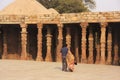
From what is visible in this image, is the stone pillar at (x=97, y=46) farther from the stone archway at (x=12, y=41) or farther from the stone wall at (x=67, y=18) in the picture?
the stone archway at (x=12, y=41)

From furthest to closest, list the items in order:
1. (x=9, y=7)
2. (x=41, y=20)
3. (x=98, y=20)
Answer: (x=9, y=7) → (x=41, y=20) → (x=98, y=20)

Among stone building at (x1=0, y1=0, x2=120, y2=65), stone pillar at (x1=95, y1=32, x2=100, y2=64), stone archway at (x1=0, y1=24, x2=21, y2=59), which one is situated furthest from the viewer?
stone archway at (x1=0, y1=24, x2=21, y2=59)

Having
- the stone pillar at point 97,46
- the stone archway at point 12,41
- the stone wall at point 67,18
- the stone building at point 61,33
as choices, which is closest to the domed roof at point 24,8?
the stone building at point 61,33

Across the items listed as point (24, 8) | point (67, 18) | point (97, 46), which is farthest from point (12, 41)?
point (97, 46)

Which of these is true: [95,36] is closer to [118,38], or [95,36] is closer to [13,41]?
[118,38]

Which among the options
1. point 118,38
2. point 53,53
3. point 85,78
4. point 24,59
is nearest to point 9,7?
point 53,53

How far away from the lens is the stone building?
2820 centimetres

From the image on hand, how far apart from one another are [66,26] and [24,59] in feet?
13.8

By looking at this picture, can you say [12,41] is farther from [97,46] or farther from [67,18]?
[97,46]

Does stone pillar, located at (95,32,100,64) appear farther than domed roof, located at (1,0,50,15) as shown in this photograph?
No

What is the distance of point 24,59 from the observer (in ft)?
99.8

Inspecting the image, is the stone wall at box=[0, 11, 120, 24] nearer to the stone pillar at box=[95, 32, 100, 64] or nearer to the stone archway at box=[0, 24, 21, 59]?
the stone archway at box=[0, 24, 21, 59]

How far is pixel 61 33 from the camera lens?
29.4 m

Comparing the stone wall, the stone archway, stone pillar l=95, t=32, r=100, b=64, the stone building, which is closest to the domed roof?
the stone building
